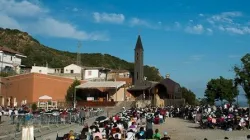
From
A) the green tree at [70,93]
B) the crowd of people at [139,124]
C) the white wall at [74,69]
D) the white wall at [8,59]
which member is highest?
the white wall at [8,59]

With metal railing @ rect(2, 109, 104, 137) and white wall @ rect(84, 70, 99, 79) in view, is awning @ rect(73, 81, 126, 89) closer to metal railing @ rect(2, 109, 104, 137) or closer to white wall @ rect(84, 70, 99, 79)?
white wall @ rect(84, 70, 99, 79)

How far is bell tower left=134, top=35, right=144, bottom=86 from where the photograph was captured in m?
70.8

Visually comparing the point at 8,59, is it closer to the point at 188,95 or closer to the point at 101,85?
the point at 101,85

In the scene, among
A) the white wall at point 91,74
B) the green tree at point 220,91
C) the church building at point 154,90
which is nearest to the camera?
the green tree at point 220,91

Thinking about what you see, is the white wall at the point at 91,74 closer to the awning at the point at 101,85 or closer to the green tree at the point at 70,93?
the awning at the point at 101,85

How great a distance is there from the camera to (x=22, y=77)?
1964 inches

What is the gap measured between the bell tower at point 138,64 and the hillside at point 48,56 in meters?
24.3

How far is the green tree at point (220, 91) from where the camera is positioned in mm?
54000

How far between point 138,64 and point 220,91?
21.9m

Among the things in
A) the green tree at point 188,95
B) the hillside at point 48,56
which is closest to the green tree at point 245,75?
the green tree at point 188,95

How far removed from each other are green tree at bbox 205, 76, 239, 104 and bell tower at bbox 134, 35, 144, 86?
16.5 metres

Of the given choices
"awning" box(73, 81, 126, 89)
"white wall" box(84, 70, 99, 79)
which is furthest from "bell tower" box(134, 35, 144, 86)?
"awning" box(73, 81, 126, 89)

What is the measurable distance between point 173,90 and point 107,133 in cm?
4758

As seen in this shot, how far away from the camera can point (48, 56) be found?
360 feet
